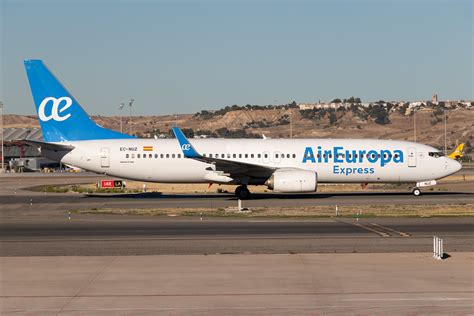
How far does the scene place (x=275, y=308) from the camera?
16.0 meters

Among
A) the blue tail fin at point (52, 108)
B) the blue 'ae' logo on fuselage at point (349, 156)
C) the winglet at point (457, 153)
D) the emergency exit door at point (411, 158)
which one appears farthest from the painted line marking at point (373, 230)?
the winglet at point (457, 153)

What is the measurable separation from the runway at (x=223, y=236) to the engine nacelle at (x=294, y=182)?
1184cm

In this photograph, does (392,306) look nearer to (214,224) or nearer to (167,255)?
(167,255)

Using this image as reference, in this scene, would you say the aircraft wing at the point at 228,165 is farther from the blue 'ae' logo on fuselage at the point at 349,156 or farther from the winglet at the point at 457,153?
the winglet at the point at 457,153

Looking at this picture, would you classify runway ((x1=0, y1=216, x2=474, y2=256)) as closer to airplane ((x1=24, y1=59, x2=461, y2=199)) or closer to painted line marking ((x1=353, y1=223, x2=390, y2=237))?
painted line marking ((x1=353, y1=223, x2=390, y2=237))

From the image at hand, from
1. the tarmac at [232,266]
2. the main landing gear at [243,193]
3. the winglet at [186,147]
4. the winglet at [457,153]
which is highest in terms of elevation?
the winglet at [186,147]

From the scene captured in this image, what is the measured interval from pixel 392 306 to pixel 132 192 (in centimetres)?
4174

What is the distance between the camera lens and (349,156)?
4788 centimetres

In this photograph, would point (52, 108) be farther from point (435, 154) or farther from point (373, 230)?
point (373, 230)

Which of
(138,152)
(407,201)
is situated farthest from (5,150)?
(407,201)

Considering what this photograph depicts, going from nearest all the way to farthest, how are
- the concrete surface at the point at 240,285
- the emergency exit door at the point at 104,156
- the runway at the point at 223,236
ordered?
the concrete surface at the point at 240,285 < the runway at the point at 223,236 < the emergency exit door at the point at 104,156

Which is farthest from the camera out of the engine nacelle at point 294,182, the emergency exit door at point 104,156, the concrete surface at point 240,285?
the emergency exit door at point 104,156

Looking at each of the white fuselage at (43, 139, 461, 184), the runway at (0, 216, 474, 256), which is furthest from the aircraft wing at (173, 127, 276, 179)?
the runway at (0, 216, 474, 256)

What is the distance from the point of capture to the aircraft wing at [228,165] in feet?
149
